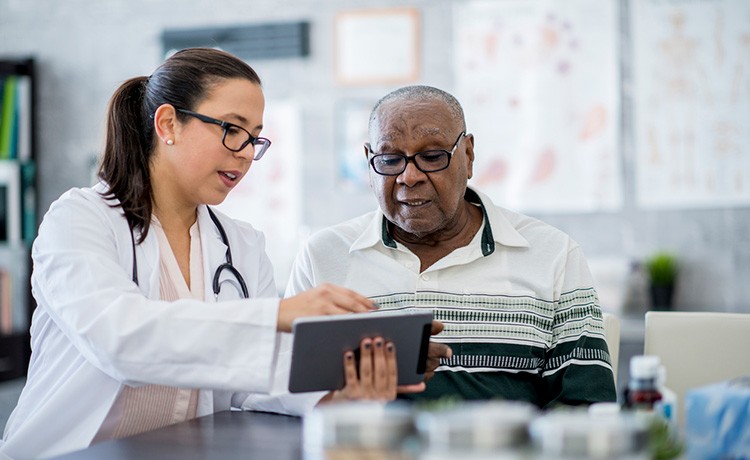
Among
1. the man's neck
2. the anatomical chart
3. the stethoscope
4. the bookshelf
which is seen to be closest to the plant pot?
the anatomical chart

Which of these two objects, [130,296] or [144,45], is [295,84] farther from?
[130,296]

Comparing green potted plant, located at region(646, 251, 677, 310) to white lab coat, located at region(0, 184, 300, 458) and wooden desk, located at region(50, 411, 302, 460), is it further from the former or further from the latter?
wooden desk, located at region(50, 411, 302, 460)

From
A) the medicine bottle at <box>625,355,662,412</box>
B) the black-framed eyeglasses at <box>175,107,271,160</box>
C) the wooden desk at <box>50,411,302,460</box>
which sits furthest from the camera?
the black-framed eyeglasses at <box>175,107,271,160</box>

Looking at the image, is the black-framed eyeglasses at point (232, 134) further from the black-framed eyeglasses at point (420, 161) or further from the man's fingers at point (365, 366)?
the man's fingers at point (365, 366)

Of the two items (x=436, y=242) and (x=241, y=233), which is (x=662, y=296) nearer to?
(x=436, y=242)

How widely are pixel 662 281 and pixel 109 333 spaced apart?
2.70m

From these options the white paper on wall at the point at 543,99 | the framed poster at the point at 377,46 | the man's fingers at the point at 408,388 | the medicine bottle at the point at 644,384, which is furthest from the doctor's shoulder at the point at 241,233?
the framed poster at the point at 377,46

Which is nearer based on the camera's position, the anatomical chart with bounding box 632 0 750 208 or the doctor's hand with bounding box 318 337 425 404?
the doctor's hand with bounding box 318 337 425 404

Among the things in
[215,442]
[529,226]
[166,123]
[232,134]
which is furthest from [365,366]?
[529,226]

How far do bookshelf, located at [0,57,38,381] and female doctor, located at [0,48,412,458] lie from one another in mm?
2768

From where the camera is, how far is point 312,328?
1.41 metres

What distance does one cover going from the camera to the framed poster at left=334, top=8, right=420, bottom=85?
13.4 ft

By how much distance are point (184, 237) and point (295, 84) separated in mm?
2383

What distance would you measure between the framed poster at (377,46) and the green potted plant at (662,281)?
1344 mm
